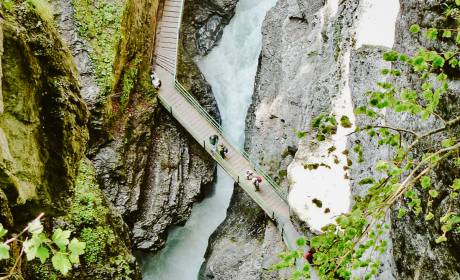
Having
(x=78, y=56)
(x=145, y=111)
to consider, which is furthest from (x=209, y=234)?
(x=78, y=56)

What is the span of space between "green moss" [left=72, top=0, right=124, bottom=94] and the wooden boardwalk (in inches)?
123

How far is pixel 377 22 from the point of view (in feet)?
49.1

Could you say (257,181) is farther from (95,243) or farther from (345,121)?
(345,121)

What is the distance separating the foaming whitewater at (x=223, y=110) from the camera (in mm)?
20312

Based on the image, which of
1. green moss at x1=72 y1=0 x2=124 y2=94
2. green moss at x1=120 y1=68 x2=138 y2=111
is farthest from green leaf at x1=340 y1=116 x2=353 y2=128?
green moss at x1=120 y1=68 x2=138 y2=111

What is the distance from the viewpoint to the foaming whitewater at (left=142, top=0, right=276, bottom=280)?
2031cm

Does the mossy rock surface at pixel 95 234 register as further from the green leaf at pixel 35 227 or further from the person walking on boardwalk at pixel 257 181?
the green leaf at pixel 35 227

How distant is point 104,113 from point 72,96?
30.6ft

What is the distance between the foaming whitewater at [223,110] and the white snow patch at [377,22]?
9.04 metres

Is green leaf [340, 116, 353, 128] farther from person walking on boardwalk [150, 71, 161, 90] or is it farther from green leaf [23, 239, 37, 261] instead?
person walking on boardwalk [150, 71, 161, 90]

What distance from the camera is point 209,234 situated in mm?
21062

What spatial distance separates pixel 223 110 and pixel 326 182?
9.08 meters

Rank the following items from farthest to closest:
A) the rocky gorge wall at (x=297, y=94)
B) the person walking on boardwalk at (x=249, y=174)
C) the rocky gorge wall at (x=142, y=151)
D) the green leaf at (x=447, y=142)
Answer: the person walking on boardwalk at (x=249, y=174) < the rocky gorge wall at (x=142, y=151) < the rocky gorge wall at (x=297, y=94) < the green leaf at (x=447, y=142)

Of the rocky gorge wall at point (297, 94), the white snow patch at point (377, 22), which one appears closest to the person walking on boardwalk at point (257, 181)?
the rocky gorge wall at point (297, 94)
